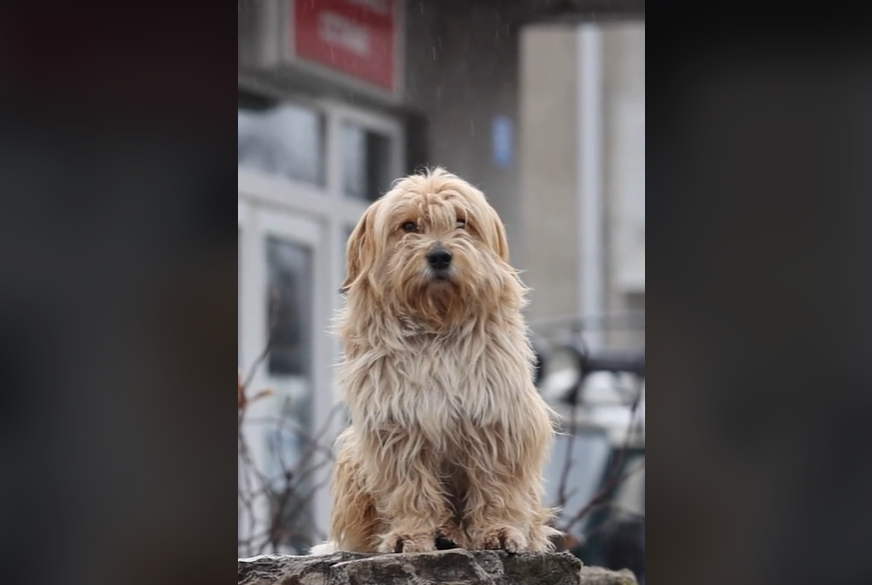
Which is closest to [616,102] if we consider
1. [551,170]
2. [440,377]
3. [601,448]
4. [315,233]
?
[551,170]

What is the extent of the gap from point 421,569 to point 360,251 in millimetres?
839

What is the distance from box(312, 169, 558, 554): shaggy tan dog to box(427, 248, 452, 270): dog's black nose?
3 centimetres

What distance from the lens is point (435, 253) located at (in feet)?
9.66

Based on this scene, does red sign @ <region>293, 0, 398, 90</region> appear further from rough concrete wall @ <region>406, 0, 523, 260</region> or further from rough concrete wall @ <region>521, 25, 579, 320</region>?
rough concrete wall @ <region>521, 25, 579, 320</region>

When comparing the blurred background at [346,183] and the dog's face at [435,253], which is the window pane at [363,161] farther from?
the dog's face at [435,253]

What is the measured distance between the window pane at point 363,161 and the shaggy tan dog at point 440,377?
1.11 metres

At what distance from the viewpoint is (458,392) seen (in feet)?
10.1

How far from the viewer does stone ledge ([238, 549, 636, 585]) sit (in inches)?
120

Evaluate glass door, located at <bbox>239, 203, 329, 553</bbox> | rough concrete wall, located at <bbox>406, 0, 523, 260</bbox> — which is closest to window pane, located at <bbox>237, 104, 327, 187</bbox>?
glass door, located at <bbox>239, 203, 329, 553</bbox>

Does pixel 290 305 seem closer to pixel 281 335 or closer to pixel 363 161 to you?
pixel 281 335

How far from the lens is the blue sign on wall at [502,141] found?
4.59 meters
